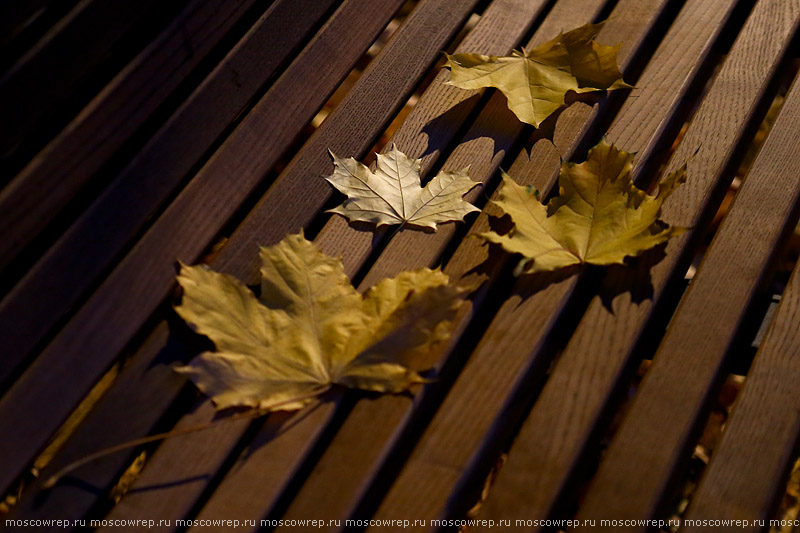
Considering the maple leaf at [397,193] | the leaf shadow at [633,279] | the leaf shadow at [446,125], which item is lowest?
the maple leaf at [397,193]

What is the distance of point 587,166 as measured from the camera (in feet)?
3.58

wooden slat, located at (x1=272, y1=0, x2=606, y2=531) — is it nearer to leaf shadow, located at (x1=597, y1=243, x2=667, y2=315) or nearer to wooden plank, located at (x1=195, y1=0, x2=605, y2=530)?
wooden plank, located at (x1=195, y1=0, x2=605, y2=530)

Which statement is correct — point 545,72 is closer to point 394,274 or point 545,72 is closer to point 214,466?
point 394,274

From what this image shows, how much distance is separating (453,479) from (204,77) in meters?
0.90

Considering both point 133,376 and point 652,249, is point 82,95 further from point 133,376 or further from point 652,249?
point 652,249

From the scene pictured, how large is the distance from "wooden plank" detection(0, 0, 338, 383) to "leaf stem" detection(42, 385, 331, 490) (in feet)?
0.61

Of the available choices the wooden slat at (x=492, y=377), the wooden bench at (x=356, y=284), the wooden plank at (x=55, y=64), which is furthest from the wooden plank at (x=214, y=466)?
the wooden plank at (x=55, y=64)

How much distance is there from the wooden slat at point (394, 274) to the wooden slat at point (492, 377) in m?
0.05

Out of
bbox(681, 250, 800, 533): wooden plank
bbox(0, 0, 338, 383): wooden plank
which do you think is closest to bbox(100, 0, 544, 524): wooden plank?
bbox(0, 0, 338, 383): wooden plank

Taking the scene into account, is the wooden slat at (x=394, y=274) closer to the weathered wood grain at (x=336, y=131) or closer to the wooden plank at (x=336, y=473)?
the wooden plank at (x=336, y=473)

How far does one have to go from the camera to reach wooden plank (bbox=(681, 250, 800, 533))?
892 mm

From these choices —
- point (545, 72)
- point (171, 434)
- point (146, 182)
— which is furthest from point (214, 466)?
point (545, 72)

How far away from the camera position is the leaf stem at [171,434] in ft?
2.91

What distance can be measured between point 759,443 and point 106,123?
1.15 m
